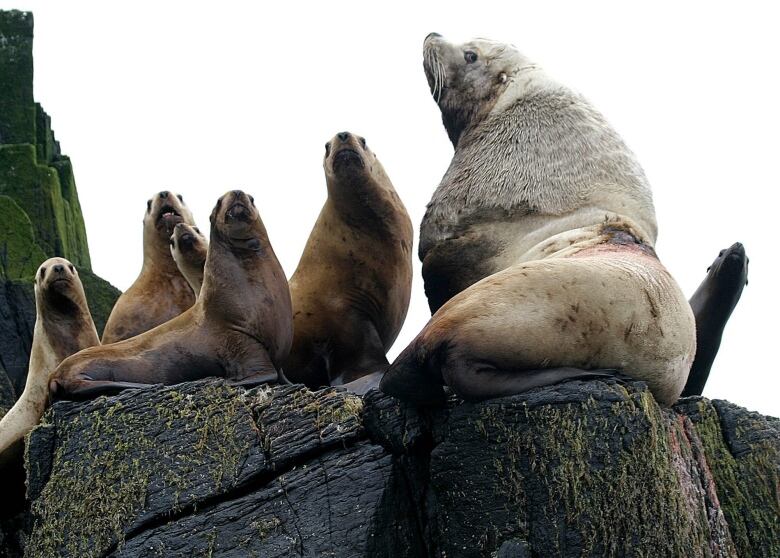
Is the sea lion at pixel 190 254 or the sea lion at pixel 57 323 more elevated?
the sea lion at pixel 190 254

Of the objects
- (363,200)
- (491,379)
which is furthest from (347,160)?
(491,379)

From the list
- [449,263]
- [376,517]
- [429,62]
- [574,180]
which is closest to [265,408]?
[376,517]

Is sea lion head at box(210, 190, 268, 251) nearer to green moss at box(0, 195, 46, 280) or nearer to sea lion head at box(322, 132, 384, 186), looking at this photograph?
sea lion head at box(322, 132, 384, 186)

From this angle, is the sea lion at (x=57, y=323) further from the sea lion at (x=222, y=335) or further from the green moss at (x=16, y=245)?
the green moss at (x=16, y=245)

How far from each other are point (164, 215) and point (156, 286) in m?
0.67

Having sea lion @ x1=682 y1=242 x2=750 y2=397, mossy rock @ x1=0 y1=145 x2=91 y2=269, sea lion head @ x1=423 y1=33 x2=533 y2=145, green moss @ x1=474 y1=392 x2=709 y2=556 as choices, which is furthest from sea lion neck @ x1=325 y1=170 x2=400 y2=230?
mossy rock @ x1=0 y1=145 x2=91 y2=269

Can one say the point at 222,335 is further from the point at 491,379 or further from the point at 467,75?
the point at 491,379

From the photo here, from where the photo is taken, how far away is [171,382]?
7.22m

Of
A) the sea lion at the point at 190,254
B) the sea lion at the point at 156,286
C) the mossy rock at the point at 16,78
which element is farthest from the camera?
the mossy rock at the point at 16,78

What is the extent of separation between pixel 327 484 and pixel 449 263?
1.67m

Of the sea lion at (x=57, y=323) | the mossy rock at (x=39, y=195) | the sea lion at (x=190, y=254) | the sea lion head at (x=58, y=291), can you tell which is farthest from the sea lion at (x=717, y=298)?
the mossy rock at (x=39, y=195)

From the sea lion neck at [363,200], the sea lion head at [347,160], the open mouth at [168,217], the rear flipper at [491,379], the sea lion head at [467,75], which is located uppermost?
the sea lion head at [467,75]

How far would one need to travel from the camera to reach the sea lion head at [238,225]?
7812 mm

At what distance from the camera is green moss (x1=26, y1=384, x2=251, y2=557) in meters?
6.12
